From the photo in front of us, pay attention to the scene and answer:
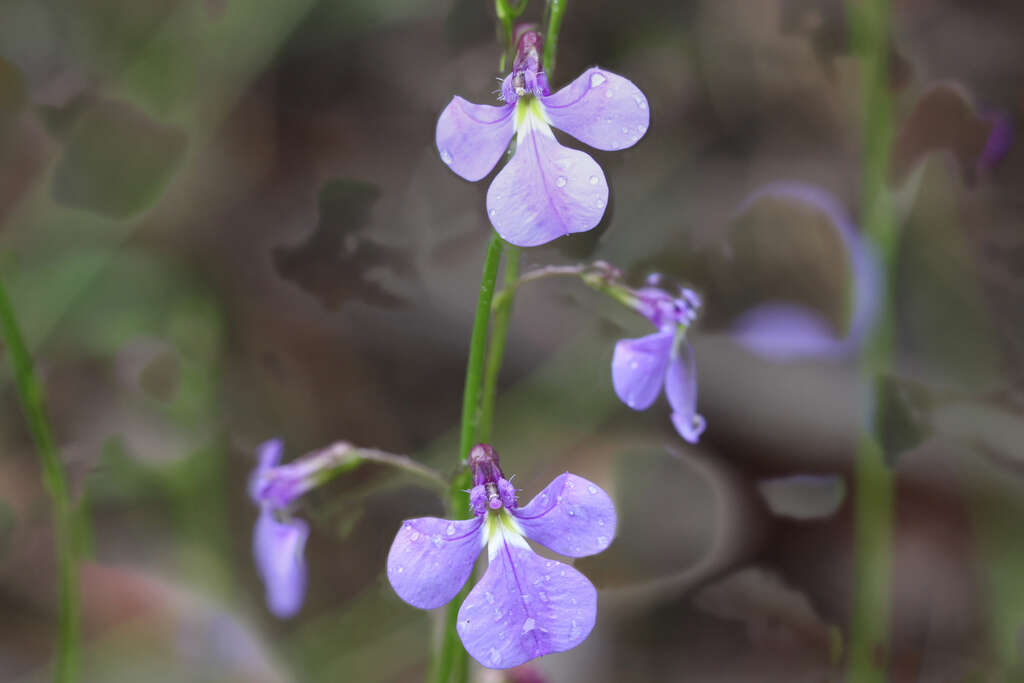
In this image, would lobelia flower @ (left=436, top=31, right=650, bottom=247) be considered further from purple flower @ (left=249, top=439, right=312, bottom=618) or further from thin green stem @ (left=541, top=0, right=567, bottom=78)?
purple flower @ (left=249, top=439, right=312, bottom=618)

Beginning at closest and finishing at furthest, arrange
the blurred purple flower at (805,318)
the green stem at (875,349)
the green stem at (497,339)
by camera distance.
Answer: the green stem at (497,339) < the green stem at (875,349) < the blurred purple flower at (805,318)

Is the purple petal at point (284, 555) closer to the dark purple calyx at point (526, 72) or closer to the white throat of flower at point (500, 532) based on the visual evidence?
the white throat of flower at point (500, 532)

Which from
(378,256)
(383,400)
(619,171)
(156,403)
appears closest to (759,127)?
(619,171)

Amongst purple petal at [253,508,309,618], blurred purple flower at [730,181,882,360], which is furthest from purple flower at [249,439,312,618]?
blurred purple flower at [730,181,882,360]

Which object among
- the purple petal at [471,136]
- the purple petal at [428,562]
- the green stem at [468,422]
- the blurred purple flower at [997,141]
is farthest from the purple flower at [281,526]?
the blurred purple flower at [997,141]

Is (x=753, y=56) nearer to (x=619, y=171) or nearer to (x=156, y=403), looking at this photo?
(x=619, y=171)

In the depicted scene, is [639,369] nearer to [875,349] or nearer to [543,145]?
[543,145]

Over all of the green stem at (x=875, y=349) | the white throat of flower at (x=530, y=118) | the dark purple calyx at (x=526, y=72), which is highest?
the dark purple calyx at (x=526, y=72)
